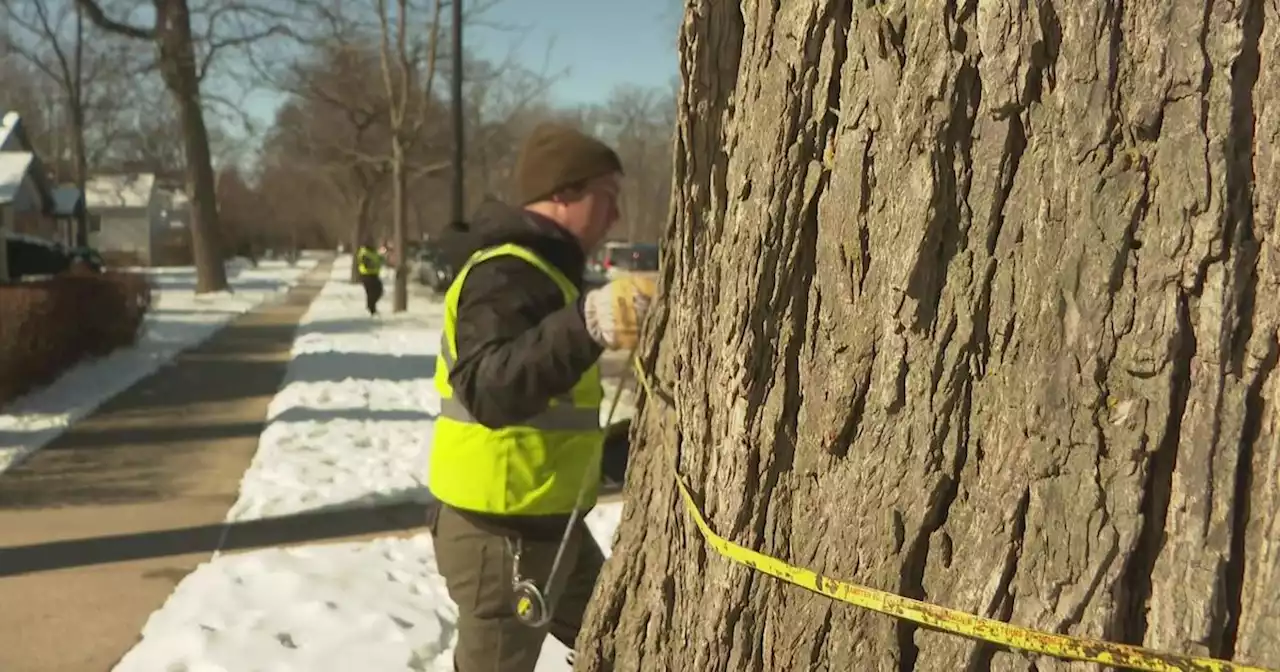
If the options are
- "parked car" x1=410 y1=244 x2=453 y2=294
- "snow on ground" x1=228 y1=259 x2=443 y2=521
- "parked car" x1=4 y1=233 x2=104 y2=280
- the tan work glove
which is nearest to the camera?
the tan work glove

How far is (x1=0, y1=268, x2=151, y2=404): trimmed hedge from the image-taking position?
33.3 ft

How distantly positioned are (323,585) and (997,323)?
14.1ft

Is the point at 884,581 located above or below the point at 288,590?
above

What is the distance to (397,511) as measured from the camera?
6.66 m

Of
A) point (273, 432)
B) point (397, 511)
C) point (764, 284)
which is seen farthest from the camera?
point (273, 432)

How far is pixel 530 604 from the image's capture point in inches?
102

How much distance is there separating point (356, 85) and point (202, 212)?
5.28 meters

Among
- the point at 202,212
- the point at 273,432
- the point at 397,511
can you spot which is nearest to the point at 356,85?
the point at 202,212

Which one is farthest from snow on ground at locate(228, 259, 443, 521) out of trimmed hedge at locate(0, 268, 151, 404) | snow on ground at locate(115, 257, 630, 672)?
trimmed hedge at locate(0, 268, 151, 404)

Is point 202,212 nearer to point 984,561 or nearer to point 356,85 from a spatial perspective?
point 356,85

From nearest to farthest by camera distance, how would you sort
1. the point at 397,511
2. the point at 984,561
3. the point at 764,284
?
the point at 984,561 < the point at 764,284 < the point at 397,511

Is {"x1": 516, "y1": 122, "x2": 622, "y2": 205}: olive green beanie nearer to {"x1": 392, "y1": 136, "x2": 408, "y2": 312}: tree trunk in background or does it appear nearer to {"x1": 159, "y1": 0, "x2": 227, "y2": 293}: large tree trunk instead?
{"x1": 392, "y1": 136, "x2": 408, "y2": 312}: tree trunk in background

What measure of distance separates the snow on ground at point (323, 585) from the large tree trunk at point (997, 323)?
289 cm

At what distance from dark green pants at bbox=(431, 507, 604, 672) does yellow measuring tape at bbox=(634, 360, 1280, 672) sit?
105 centimetres
